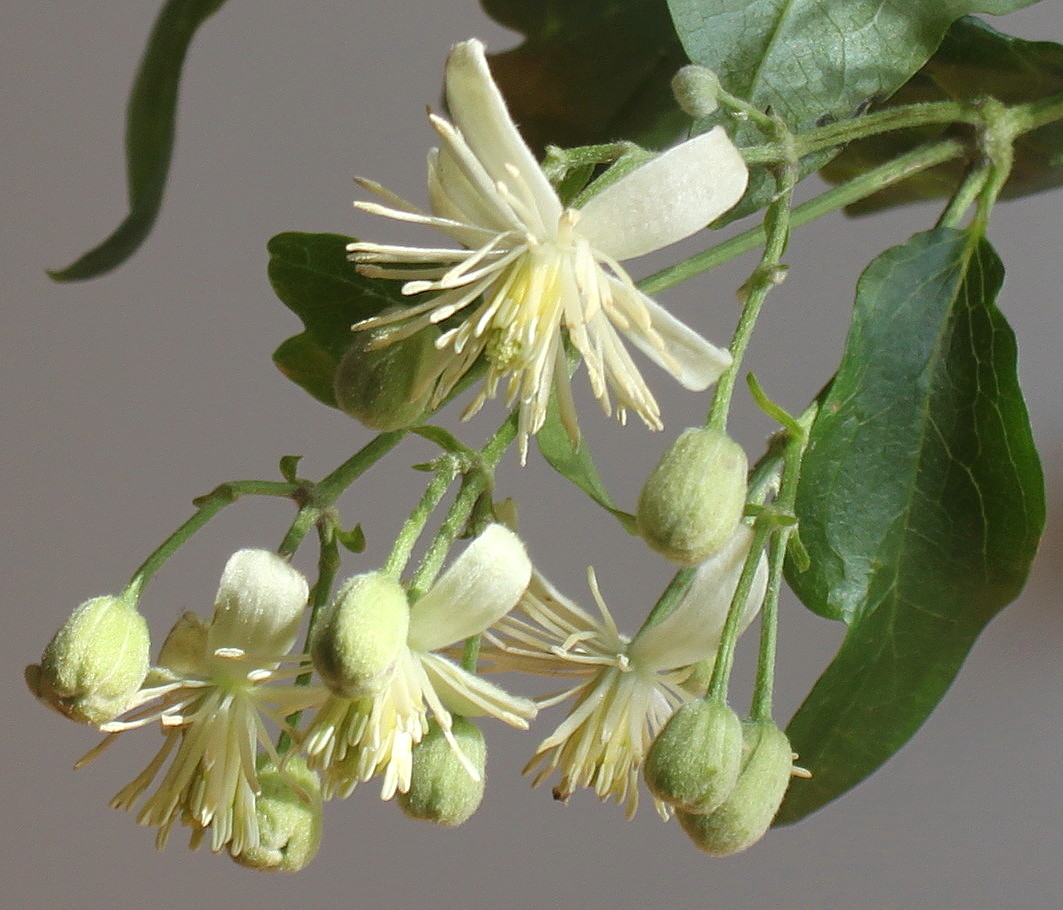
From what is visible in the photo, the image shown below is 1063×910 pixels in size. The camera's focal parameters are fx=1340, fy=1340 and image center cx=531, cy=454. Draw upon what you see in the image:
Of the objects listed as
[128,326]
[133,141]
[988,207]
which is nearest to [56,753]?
[128,326]

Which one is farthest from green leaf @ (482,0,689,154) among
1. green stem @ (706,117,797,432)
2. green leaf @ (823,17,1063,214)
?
green stem @ (706,117,797,432)

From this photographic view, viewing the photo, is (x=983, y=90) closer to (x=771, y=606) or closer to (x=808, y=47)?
(x=808, y=47)

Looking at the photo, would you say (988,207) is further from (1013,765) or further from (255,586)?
(1013,765)

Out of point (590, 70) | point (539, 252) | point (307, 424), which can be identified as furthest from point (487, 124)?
point (307, 424)

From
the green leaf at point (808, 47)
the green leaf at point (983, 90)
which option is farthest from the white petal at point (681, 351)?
the green leaf at point (983, 90)

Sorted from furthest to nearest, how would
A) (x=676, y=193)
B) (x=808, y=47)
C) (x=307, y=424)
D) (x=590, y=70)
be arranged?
(x=307, y=424)
(x=590, y=70)
(x=808, y=47)
(x=676, y=193)

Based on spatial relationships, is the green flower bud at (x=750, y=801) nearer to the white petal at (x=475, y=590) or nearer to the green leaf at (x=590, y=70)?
the white petal at (x=475, y=590)
